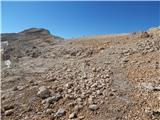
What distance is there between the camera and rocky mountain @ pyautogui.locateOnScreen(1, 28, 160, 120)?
670cm

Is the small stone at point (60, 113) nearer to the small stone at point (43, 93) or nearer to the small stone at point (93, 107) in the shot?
the small stone at point (93, 107)

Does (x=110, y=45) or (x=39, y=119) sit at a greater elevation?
(x=110, y=45)

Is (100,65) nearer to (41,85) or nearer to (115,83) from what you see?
(115,83)

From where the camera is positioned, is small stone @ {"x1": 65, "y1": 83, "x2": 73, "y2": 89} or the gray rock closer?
the gray rock

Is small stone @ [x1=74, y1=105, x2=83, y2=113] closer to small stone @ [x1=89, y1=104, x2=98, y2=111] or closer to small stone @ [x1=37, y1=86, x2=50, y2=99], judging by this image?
small stone @ [x1=89, y1=104, x2=98, y2=111]

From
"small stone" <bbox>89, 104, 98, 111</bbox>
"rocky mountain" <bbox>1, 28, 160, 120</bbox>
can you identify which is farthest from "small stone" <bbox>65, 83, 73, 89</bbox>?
"small stone" <bbox>89, 104, 98, 111</bbox>

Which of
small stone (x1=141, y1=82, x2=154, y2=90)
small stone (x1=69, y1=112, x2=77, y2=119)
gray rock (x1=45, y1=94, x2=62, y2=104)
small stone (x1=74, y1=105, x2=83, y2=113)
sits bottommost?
small stone (x1=69, y1=112, x2=77, y2=119)

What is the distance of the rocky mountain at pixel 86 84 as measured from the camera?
6703 millimetres

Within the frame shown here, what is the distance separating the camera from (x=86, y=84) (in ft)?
26.7

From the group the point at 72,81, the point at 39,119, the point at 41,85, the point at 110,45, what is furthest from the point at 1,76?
the point at 110,45

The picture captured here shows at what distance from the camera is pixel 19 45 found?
652 inches

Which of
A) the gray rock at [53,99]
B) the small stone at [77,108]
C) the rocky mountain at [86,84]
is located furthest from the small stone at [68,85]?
the small stone at [77,108]

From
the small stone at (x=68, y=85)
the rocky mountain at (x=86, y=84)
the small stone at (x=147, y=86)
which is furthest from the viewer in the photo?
the small stone at (x=68, y=85)

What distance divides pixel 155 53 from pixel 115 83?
2880 mm
